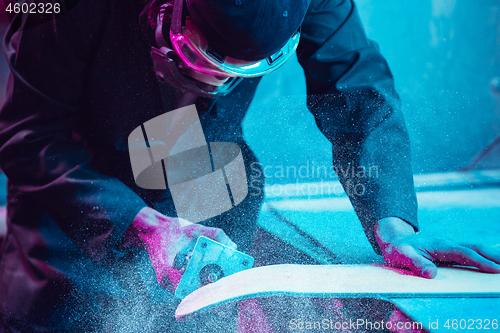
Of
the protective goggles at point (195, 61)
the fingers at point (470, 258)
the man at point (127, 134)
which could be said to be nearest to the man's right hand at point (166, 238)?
the man at point (127, 134)

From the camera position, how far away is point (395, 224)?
2.00ft

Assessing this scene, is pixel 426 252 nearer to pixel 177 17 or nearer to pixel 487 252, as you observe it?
pixel 487 252

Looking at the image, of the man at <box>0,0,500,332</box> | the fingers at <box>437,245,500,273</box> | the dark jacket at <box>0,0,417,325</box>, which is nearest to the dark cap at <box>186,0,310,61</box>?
the man at <box>0,0,500,332</box>

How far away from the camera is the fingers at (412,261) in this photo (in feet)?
1.64

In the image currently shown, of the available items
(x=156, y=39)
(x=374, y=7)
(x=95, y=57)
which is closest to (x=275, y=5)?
(x=156, y=39)

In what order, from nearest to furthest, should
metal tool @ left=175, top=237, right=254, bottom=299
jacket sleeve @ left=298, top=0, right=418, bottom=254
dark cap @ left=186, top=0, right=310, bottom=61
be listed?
dark cap @ left=186, top=0, right=310, bottom=61, metal tool @ left=175, top=237, right=254, bottom=299, jacket sleeve @ left=298, top=0, right=418, bottom=254

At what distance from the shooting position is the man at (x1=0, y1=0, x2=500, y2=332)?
0.53 metres

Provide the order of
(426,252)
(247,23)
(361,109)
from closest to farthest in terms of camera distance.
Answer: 1. (247,23)
2. (426,252)
3. (361,109)

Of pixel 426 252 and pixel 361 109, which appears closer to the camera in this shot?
pixel 426 252

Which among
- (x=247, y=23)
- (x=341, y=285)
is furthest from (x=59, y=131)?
(x=341, y=285)

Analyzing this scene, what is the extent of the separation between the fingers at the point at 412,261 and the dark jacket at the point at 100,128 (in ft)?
0.23

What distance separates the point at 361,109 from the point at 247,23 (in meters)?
0.33

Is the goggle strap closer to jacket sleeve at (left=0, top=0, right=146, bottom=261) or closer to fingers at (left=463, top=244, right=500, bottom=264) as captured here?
jacket sleeve at (left=0, top=0, right=146, bottom=261)

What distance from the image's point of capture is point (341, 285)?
49cm
